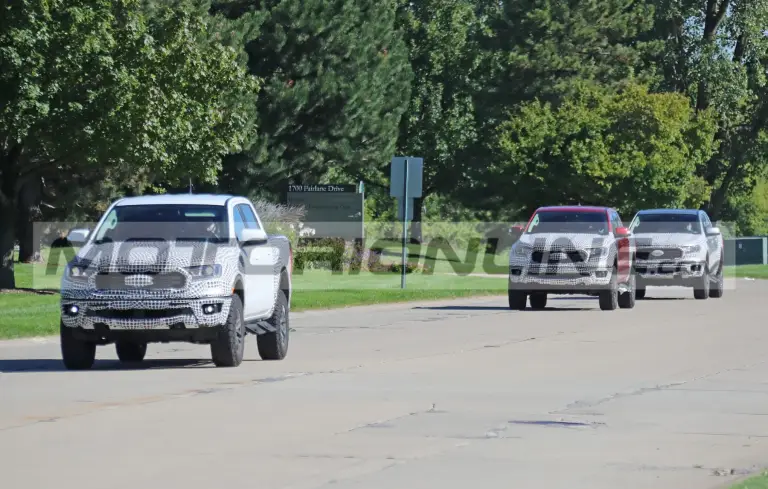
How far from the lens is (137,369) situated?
1814 cm

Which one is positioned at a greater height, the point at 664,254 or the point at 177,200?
the point at 177,200

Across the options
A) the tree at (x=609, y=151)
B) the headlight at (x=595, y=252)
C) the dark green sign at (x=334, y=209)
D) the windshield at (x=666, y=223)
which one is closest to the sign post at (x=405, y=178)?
the windshield at (x=666, y=223)

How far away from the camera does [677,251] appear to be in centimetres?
3678

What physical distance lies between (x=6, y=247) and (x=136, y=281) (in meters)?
17.8

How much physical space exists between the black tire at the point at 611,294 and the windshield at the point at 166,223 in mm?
13815

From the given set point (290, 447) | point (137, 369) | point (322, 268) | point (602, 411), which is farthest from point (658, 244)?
point (290, 447)

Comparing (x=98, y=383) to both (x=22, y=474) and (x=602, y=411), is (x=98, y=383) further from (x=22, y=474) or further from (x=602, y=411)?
(x=22, y=474)

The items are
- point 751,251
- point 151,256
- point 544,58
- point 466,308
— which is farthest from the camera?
A: point 751,251

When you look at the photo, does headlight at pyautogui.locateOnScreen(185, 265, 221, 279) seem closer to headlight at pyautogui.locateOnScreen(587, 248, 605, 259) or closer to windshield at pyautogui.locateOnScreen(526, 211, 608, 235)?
headlight at pyautogui.locateOnScreen(587, 248, 605, 259)

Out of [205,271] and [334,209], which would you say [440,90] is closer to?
[334,209]

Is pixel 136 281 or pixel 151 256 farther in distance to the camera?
pixel 151 256

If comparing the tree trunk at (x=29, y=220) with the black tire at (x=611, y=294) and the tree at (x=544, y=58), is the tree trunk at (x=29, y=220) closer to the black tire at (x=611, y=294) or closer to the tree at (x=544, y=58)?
the black tire at (x=611, y=294)

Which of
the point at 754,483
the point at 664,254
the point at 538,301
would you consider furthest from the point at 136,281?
the point at 664,254

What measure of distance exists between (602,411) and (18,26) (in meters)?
20.5
